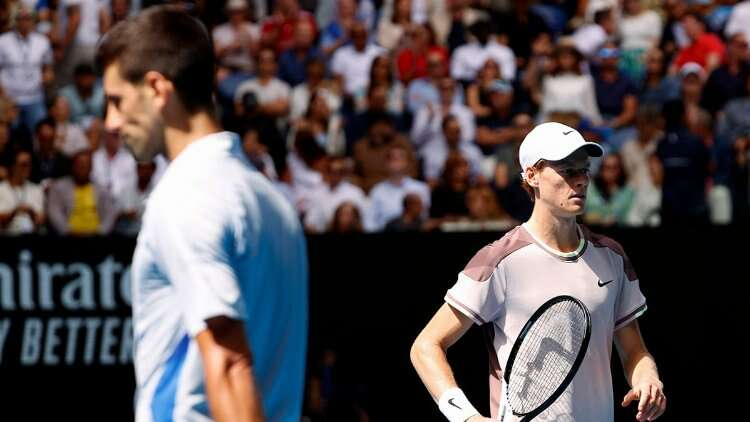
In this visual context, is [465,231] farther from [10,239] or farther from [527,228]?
[527,228]

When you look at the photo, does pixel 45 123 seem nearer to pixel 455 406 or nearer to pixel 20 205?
pixel 20 205

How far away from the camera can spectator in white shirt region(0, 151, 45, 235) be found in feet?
39.4

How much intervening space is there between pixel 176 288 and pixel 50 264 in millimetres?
8112

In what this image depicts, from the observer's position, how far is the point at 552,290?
16.7 feet

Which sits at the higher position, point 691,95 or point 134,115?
point 134,115

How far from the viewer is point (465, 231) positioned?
10797mm

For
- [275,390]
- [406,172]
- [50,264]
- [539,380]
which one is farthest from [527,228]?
[406,172]

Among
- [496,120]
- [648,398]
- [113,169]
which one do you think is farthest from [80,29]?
[648,398]

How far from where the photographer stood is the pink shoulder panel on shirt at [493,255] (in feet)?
16.7

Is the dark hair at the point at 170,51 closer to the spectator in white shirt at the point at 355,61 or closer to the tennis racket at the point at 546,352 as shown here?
the tennis racket at the point at 546,352

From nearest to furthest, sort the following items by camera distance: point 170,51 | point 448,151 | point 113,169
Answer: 1. point 170,51
2. point 113,169
3. point 448,151

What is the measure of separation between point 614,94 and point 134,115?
40.5 ft

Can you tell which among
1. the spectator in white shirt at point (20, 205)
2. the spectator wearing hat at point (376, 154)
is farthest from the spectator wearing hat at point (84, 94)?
the spectator wearing hat at point (376, 154)

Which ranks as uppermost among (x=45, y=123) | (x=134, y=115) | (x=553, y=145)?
(x=134, y=115)
